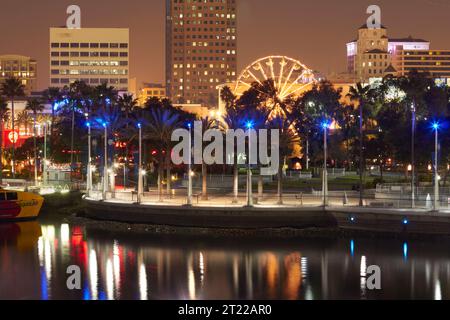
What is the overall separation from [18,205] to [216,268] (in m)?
28.9

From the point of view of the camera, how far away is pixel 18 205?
71625 millimetres

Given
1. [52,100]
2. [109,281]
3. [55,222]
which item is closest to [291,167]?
[52,100]

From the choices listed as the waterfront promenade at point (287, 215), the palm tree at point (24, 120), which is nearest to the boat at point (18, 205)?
the waterfront promenade at point (287, 215)

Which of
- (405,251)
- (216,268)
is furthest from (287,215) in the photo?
(216,268)

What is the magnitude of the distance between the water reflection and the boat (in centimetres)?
964

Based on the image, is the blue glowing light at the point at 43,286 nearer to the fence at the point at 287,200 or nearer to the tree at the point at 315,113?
the fence at the point at 287,200

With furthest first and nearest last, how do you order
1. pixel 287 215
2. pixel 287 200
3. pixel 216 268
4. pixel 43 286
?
pixel 287 200, pixel 287 215, pixel 216 268, pixel 43 286

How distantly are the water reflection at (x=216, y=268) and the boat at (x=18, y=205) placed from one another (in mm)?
9637

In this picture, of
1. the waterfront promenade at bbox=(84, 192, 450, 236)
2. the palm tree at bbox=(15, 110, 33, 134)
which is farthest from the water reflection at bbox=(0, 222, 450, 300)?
the palm tree at bbox=(15, 110, 33, 134)

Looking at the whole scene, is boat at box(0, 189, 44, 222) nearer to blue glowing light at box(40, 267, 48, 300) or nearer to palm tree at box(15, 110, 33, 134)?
blue glowing light at box(40, 267, 48, 300)

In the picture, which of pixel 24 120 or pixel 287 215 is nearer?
pixel 287 215

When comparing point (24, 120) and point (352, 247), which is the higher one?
point (24, 120)

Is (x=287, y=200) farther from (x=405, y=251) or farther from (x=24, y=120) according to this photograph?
(x=24, y=120)
